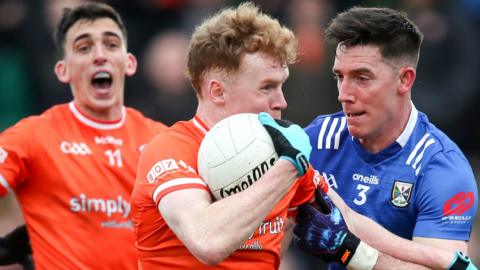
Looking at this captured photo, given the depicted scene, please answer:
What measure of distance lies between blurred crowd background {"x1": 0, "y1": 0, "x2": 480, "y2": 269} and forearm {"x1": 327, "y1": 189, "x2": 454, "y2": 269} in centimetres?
444

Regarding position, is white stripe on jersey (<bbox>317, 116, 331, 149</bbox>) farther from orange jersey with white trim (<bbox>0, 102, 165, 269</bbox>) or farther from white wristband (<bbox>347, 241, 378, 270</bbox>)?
orange jersey with white trim (<bbox>0, 102, 165, 269</bbox>)

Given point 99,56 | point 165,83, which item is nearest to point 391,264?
point 99,56

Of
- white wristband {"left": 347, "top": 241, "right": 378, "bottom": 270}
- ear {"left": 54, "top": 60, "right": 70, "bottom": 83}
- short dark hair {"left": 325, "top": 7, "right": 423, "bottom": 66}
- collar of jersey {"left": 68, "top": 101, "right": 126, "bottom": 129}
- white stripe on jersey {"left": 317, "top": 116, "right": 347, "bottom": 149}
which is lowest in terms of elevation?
white wristband {"left": 347, "top": 241, "right": 378, "bottom": 270}

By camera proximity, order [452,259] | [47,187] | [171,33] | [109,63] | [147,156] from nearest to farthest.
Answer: [147,156] < [452,259] < [47,187] < [109,63] < [171,33]

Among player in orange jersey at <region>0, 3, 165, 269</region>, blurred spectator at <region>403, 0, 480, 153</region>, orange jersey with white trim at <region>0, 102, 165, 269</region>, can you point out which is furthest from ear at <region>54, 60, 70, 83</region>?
blurred spectator at <region>403, 0, 480, 153</region>

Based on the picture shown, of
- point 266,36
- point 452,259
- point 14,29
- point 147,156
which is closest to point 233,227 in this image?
point 147,156

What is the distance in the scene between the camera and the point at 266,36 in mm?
5953

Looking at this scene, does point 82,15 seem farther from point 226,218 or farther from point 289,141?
point 226,218

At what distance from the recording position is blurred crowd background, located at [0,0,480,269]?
1117 centimetres

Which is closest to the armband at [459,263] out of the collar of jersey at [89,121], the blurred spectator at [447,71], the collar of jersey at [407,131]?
the collar of jersey at [407,131]

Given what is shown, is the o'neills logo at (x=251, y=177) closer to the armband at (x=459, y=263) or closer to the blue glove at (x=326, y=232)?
the blue glove at (x=326, y=232)

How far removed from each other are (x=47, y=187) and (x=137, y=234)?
72.9 inches

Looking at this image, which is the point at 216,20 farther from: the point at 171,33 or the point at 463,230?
the point at 171,33

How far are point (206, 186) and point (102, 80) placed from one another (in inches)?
114
